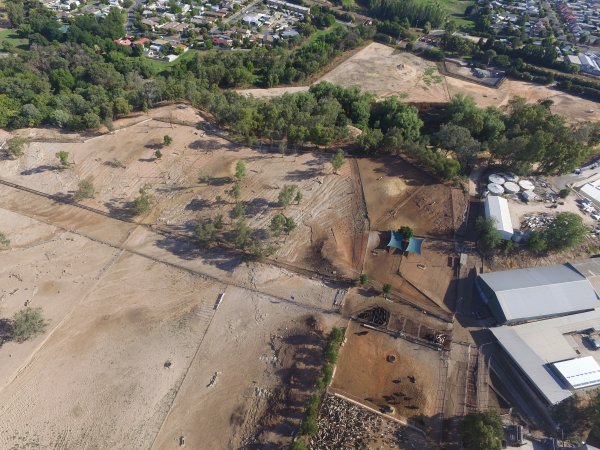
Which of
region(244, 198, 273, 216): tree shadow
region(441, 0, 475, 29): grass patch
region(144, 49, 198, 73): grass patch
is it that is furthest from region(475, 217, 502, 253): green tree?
region(441, 0, 475, 29): grass patch

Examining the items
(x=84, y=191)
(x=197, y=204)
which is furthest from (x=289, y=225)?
(x=84, y=191)

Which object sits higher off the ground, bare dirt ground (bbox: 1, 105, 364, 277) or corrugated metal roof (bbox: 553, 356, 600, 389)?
bare dirt ground (bbox: 1, 105, 364, 277)

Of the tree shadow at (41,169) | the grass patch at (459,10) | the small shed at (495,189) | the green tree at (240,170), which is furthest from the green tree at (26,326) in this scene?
the grass patch at (459,10)

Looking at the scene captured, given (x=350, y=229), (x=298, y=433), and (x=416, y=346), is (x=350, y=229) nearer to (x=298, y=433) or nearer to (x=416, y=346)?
(x=416, y=346)

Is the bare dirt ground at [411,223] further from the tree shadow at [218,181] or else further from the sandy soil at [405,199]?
the tree shadow at [218,181]

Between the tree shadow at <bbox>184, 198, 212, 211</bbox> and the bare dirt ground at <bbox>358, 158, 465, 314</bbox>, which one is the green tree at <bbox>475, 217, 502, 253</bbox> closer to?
the bare dirt ground at <bbox>358, 158, 465, 314</bbox>

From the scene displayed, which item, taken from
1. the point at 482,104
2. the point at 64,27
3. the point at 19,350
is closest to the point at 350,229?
the point at 19,350
